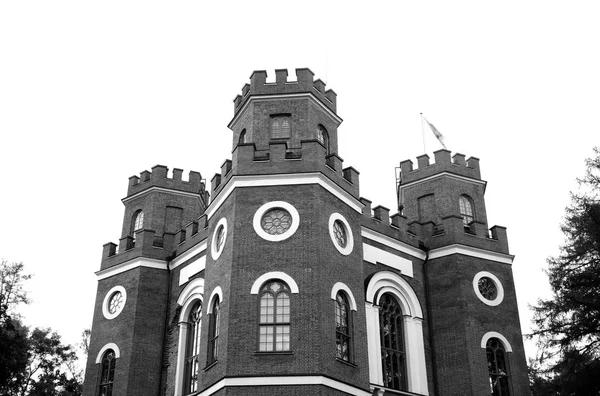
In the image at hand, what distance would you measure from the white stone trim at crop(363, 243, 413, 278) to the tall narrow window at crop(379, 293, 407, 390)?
4.65 ft

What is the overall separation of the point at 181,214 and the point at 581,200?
19065 mm

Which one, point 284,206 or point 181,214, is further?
point 181,214

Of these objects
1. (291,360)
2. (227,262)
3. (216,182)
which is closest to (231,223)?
(227,262)

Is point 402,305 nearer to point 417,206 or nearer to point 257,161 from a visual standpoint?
point 417,206

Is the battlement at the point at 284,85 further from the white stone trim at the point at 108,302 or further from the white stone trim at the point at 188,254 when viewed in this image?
the white stone trim at the point at 108,302

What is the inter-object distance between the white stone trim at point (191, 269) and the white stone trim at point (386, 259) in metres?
7.04

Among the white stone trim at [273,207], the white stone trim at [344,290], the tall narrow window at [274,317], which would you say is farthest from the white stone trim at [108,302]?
the white stone trim at [344,290]

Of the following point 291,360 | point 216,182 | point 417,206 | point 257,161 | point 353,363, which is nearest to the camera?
point 291,360

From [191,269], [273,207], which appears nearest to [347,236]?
[273,207]

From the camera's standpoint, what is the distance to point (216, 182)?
29250 mm

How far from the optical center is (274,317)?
24562 millimetres

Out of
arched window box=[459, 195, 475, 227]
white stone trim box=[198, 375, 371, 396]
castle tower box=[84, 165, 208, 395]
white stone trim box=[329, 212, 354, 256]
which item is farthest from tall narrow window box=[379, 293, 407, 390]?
castle tower box=[84, 165, 208, 395]

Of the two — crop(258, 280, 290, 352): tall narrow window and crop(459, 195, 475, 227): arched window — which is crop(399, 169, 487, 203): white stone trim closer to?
crop(459, 195, 475, 227): arched window

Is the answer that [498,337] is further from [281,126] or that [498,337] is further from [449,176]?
[281,126]
